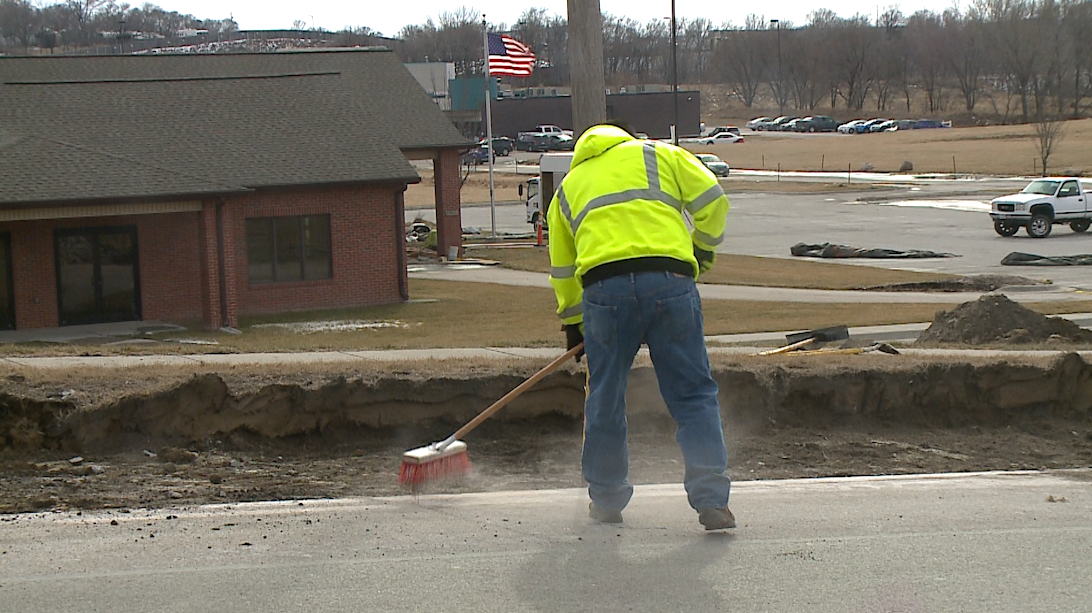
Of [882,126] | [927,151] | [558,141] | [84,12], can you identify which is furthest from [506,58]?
[84,12]

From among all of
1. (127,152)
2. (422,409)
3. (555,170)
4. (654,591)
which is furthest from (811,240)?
(654,591)

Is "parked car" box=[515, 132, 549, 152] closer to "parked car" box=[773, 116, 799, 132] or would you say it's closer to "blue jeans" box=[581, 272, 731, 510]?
"parked car" box=[773, 116, 799, 132]

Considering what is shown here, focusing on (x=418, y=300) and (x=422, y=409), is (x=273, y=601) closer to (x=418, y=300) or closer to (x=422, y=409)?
(x=422, y=409)

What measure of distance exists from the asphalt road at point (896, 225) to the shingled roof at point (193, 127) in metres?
12.8

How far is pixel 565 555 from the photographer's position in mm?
5355

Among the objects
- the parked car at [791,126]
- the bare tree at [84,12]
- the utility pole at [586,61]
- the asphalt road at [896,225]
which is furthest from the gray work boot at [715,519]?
the bare tree at [84,12]

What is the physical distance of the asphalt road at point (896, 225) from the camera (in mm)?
32156

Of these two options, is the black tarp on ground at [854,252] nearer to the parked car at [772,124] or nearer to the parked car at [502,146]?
the parked car at [502,146]

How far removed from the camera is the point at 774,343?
16.3 meters

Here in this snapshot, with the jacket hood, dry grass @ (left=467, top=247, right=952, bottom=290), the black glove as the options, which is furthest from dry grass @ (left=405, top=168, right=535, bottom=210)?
the jacket hood

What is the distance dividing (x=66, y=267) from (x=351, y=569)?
67.2 feet

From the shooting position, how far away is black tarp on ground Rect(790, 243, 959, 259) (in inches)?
1304

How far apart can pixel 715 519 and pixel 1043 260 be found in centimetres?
2715

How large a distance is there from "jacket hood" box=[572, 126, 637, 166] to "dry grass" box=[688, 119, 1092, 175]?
6119 cm
